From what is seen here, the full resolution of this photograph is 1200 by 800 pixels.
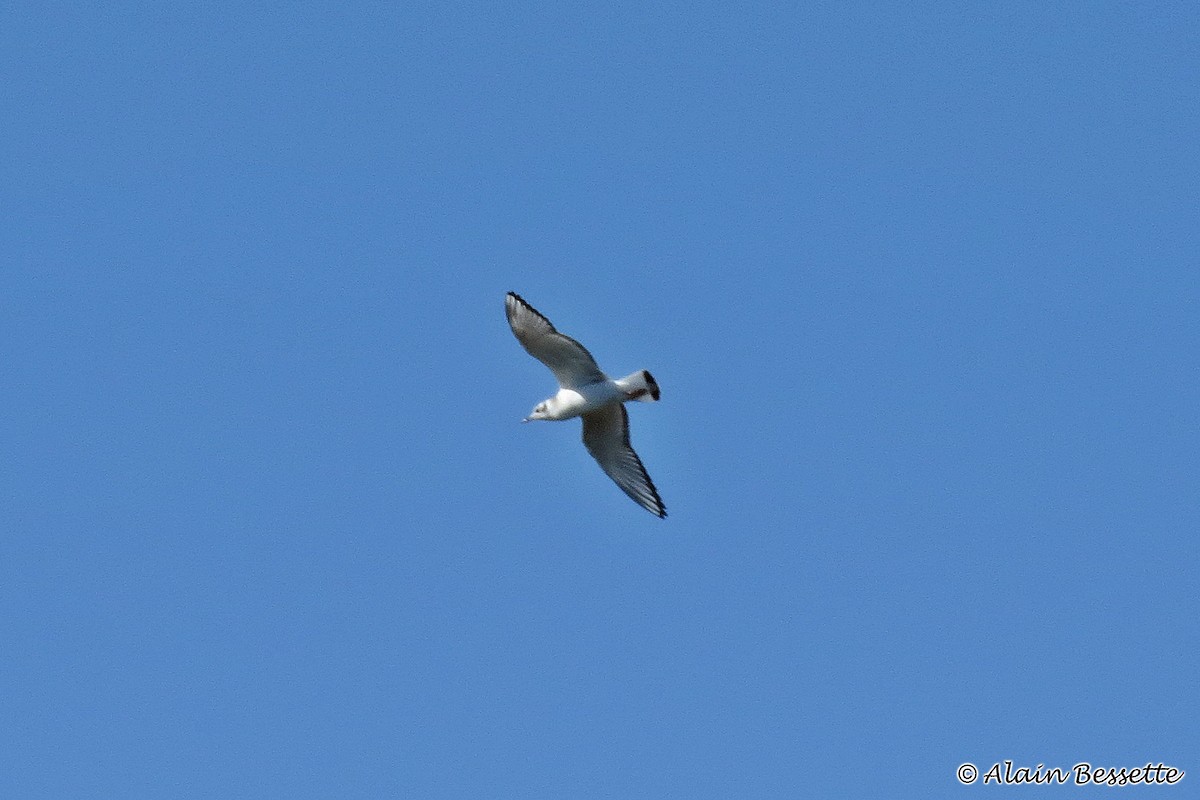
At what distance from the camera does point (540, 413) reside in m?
24.7

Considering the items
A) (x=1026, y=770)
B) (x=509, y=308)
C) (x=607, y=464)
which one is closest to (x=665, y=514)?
(x=607, y=464)

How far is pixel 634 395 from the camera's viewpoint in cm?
2416

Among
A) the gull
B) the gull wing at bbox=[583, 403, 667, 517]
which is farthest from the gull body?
the gull wing at bbox=[583, 403, 667, 517]

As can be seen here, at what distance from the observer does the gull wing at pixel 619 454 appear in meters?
25.0

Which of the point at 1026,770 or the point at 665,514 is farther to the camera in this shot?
the point at 665,514

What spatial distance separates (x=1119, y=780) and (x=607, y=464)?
775 centimetres

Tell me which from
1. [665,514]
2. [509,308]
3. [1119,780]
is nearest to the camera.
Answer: [1119,780]

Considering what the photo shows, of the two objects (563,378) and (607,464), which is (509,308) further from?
(607,464)

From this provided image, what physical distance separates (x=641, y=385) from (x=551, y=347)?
4.26ft

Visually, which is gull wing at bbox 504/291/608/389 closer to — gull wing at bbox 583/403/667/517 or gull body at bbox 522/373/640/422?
gull body at bbox 522/373/640/422

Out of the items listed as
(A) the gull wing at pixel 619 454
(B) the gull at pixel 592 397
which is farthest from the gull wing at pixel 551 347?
(A) the gull wing at pixel 619 454

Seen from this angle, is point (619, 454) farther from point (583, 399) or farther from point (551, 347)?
point (551, 347)

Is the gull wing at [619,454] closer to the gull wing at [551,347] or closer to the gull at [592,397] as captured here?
the gull at [592,397]

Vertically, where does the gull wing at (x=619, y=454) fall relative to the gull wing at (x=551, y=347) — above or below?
below
